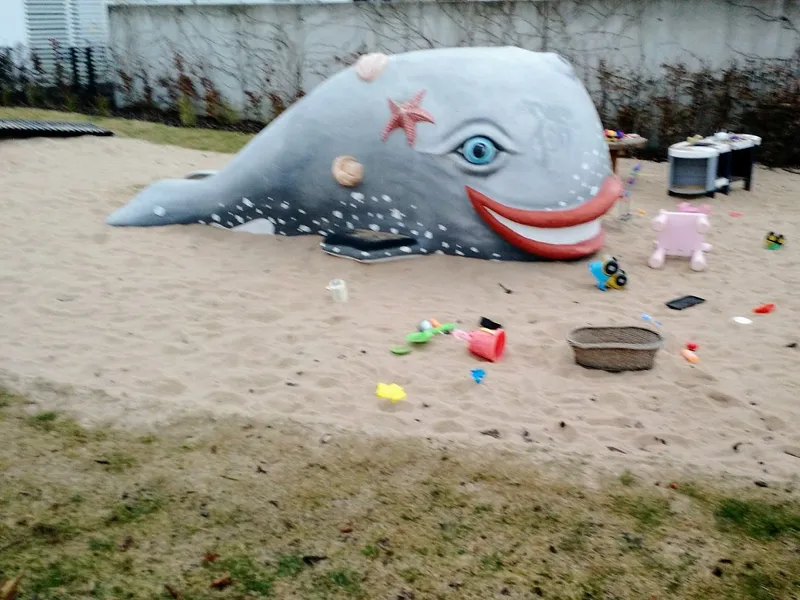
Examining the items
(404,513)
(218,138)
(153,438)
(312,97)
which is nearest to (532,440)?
(404,513)

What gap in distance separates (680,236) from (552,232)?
1.07m

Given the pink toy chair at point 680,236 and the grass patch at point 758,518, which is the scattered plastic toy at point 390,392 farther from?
the pink toy chair at point 680,236

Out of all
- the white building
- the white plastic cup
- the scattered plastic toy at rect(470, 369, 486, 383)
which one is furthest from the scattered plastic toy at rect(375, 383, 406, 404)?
the white building

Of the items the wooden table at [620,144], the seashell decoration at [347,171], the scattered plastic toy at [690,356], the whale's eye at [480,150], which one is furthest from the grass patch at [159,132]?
the scattered plastic toy at [690,356]

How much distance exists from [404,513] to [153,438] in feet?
4.29

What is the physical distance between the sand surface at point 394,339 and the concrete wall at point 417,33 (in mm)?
4541

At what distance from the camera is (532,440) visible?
12.2ft

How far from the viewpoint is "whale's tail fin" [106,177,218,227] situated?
702cm

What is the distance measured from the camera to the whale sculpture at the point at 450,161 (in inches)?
234

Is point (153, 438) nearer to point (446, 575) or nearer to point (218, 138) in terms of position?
point (446, 575)

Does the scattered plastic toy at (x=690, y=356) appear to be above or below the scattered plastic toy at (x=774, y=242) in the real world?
above

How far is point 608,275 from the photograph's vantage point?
18.5 feet

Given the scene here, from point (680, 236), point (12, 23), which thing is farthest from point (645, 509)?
point (12, 23)

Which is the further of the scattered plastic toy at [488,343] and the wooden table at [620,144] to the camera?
the wooden table at [620,144]
